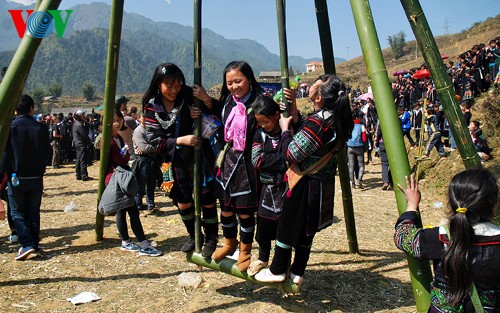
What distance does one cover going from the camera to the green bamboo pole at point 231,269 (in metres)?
3.62

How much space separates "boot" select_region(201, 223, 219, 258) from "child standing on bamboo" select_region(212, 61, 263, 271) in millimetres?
355

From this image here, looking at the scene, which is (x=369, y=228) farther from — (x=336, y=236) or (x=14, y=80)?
(x=14, y=80)

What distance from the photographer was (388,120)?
2.95 meters

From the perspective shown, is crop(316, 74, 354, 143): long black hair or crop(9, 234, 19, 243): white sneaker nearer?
crop(316, 74, 354, 143): long black hair

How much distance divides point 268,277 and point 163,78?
2.08 m

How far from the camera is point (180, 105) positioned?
160 inches

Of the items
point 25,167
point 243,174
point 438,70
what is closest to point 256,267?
point 243,174

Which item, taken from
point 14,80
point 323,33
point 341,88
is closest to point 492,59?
point 323,33

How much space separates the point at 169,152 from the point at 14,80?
4.70ft

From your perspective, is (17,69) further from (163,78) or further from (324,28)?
(324,28)

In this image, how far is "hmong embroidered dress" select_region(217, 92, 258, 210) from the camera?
3.73m

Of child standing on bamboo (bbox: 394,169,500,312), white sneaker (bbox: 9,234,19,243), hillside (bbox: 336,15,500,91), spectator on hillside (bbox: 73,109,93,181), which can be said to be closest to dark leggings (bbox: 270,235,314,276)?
child standing on bamboo (bbox: 394,169,500,312)

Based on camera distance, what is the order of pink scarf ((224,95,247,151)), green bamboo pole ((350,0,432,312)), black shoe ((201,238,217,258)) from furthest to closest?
black shoe ((201,238,217,258)), pink scarf ((224,95,247,151)), green bamboo pole ((350,0,432,312))

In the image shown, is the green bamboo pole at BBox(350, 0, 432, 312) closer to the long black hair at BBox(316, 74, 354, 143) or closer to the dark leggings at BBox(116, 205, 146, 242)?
the long black hair at BBox(316, 74, 354, 143)
